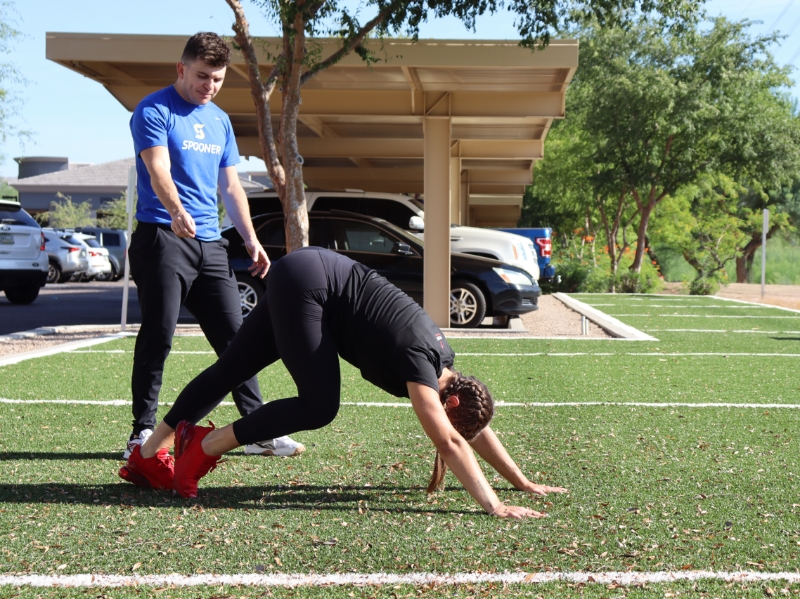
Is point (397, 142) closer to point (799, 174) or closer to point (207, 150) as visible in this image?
point (799, 174)

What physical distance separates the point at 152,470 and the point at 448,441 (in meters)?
1.49

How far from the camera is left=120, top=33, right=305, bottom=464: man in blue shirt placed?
4.80 metres

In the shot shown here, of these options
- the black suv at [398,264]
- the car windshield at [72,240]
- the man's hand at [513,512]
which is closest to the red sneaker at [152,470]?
the man's hand at [513,512]

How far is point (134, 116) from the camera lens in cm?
489

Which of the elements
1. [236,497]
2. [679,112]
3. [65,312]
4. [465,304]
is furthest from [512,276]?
[679,112]

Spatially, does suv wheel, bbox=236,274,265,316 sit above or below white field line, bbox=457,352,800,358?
above

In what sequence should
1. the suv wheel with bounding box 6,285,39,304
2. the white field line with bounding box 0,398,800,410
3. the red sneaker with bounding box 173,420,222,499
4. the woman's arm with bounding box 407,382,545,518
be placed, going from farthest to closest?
the suv wheel with bounding box 6,285,39,304
the white field line with bounding box 0,398,800,410
the red sneaker with bounding box 173,420,222,499
the woman's arm with bounding box 407,382,545,518

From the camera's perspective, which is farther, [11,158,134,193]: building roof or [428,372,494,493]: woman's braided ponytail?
[11,158,134,193]: building roof

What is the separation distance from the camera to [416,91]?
1571 centimetres

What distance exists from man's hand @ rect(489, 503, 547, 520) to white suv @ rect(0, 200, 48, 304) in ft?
51.9

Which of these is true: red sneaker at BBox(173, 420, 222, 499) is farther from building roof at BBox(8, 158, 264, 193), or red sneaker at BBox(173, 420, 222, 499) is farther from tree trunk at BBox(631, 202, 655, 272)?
building roof at BBox(8, 158, 264, 193)

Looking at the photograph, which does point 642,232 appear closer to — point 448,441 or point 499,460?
point 499,460

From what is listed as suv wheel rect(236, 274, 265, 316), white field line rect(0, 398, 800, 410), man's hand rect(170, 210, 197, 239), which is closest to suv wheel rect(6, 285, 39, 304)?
suv wheel rect(236, 274, 265, 316)

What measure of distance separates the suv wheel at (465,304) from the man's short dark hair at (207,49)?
10.4 metres
